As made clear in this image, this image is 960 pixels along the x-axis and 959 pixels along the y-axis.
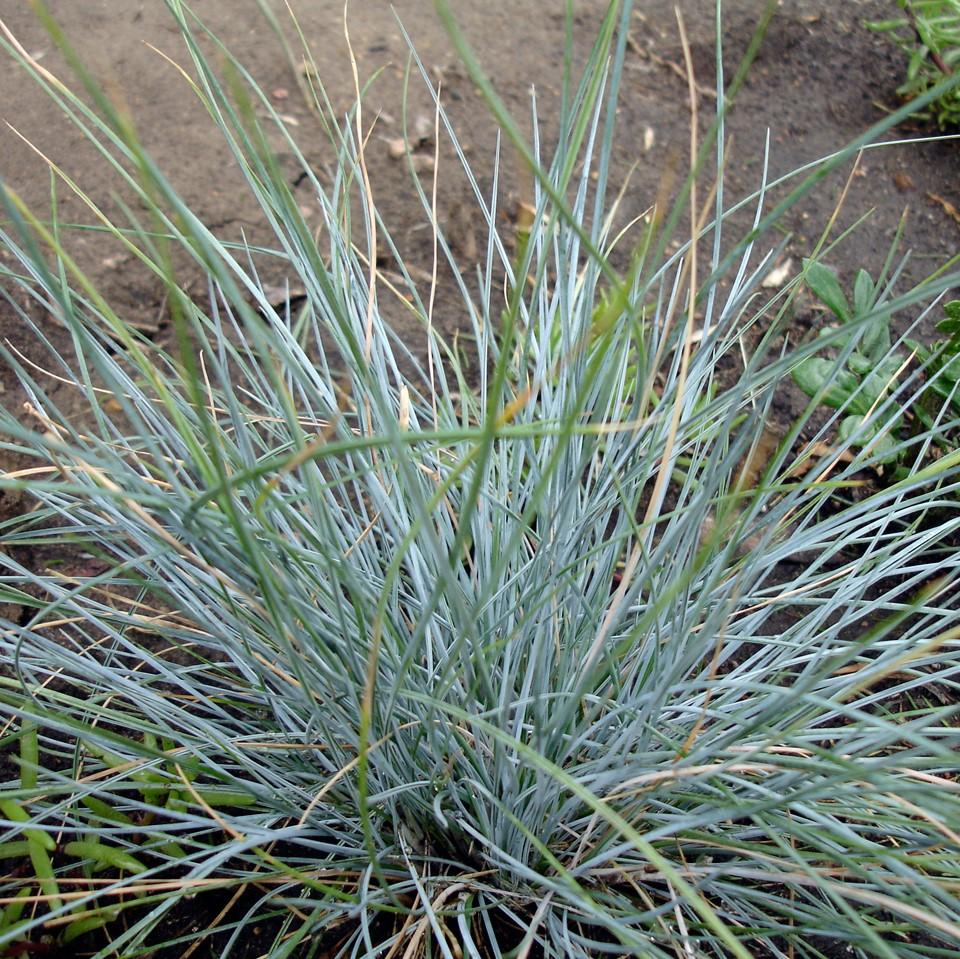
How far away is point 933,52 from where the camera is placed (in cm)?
175

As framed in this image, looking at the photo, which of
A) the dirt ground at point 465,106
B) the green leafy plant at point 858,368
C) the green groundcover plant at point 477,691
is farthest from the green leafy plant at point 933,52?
the green groundcover plant at point 477,691

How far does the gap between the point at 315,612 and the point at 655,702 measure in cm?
28

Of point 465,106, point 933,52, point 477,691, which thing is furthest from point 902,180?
point 477,691

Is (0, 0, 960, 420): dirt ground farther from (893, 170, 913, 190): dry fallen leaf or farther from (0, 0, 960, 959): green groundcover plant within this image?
(0, 0, 960, 959): green groundcover plant

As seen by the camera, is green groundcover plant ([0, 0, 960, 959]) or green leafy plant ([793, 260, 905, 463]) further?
green leafy plant ([793, 260, 905, 463])

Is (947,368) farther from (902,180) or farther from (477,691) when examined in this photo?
(902,180)

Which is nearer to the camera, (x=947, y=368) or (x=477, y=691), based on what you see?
(x=477, y=691)

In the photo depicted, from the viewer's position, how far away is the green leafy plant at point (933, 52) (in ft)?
5.47

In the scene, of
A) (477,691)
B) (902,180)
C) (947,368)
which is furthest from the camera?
(902,180)

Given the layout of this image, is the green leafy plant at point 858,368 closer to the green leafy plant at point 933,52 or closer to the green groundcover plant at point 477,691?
the green groundcover plant at point 477,691

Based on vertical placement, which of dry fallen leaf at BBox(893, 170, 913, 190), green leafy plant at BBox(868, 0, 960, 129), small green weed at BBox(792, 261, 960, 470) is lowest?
dry fallen leaf at BBox(893, 170, 913, 190)

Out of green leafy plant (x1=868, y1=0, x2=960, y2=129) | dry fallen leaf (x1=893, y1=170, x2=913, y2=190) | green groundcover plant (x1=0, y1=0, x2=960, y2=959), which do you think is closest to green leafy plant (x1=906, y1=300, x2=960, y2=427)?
green groundcover plant (x1=0, y1=0, x2=960, y2=959)

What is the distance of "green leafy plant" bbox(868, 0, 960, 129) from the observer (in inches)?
65.7

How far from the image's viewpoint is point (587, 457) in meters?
0.64
